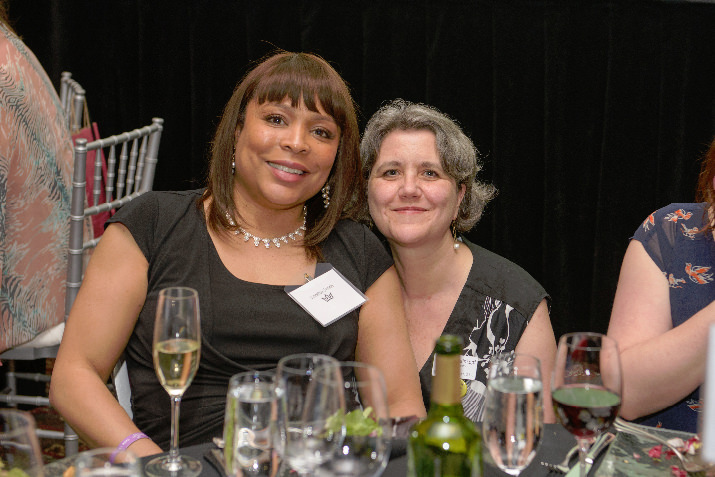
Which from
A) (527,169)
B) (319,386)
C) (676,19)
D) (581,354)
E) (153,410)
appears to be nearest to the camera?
(319,386)

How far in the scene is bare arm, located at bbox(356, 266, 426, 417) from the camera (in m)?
1.75

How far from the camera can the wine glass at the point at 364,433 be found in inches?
34.4

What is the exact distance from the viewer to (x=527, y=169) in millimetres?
3414

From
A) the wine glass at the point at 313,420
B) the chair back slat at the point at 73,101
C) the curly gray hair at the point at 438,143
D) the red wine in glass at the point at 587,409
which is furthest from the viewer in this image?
the chair back slat at the point at 73,101

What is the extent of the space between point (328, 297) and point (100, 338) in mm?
522

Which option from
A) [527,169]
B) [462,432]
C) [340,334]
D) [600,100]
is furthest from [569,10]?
[462,432]

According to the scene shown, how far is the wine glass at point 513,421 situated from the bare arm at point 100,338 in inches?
34.6

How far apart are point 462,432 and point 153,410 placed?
101 cm

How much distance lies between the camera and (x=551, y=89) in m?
3.34

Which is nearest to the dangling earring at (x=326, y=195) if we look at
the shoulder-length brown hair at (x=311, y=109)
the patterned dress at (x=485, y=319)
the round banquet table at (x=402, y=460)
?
the shoulder-length brown hair at (x=311, y=109)

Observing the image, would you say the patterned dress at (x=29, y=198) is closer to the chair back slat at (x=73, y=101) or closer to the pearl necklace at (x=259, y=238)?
the pearl necklace at (x=259, y=238)

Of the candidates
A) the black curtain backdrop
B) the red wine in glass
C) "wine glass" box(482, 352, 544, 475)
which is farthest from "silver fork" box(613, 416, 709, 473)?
the black curtain backdrop

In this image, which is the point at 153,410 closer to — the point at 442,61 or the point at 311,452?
the point at 311,452

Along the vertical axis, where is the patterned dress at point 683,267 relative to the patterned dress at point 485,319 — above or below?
above
